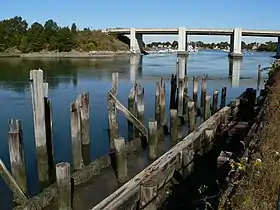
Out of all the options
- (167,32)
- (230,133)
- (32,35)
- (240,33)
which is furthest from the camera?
(167,32)

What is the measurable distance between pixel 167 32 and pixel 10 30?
154 ft

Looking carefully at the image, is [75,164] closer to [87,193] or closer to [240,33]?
[87,193]

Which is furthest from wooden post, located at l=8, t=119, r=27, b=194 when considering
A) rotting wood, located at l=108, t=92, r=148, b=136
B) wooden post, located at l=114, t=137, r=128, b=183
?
rotting wood, located at l=108, t=92, r=148, b=136

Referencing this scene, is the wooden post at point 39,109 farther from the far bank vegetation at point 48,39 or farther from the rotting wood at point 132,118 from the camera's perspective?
the far bank vegetation at point 48,39

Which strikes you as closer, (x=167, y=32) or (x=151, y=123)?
(x=151, y=123)

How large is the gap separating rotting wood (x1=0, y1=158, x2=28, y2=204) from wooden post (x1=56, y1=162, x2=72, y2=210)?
1118mm

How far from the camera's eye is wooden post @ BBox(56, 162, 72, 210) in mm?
8336

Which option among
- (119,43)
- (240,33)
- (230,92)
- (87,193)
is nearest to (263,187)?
(87,193)

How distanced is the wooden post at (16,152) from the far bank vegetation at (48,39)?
86.0 meters

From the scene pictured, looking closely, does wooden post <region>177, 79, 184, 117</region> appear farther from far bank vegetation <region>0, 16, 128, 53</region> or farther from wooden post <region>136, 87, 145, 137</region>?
far bank vegetation <region>0, 16, 128, 53</region>

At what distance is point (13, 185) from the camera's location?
927cm

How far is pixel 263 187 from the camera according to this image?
5293 mm

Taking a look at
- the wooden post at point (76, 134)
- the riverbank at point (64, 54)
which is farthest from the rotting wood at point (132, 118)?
the riverbank at point (64, 54)

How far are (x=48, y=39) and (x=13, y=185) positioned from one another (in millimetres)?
90914
